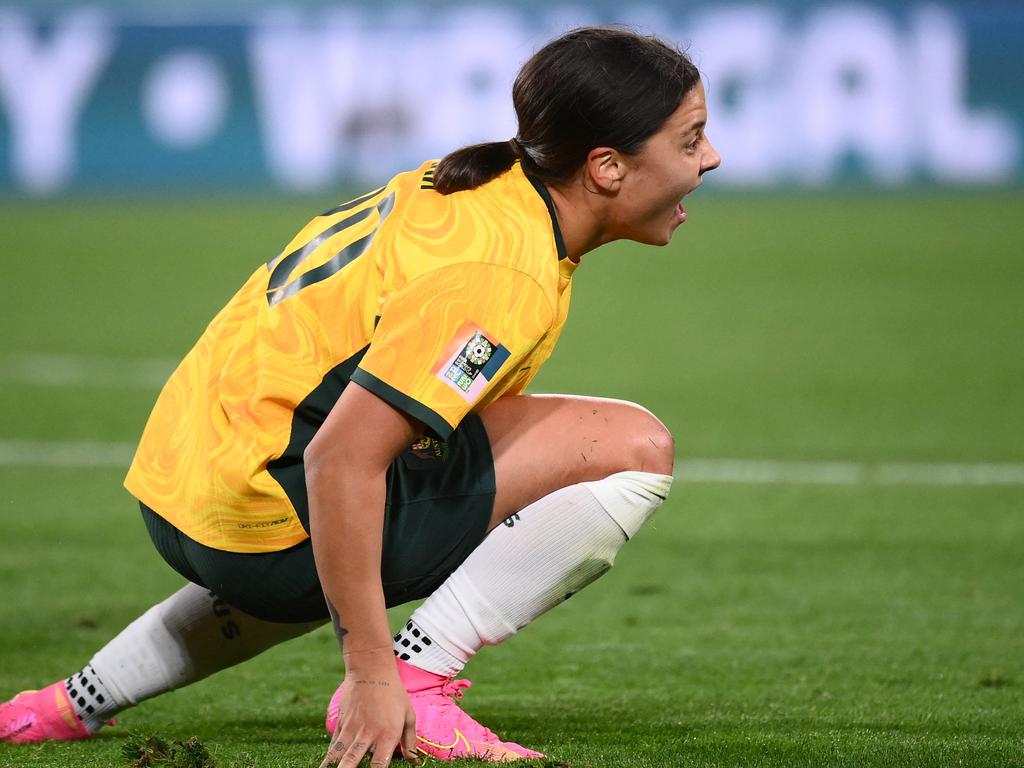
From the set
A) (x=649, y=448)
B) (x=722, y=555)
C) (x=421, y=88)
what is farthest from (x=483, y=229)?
(x=421, y=88)

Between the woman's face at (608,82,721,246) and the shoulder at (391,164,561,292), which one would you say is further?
the woman's face at (608,82,721,246)

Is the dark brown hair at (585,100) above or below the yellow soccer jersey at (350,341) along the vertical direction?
above

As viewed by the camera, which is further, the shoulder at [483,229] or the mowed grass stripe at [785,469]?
the mowed grass stripe at [785,469]

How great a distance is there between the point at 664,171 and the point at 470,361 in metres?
0.46

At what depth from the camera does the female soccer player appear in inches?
83.0

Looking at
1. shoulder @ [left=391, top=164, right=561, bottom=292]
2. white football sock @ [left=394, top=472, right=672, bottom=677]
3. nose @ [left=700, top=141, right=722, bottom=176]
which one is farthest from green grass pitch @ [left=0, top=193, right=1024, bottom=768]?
nose @ [left=700, top=141, right=722, bottom=176]

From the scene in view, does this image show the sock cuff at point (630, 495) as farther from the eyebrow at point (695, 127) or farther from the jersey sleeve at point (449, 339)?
the eyebrow at point (695, 127)

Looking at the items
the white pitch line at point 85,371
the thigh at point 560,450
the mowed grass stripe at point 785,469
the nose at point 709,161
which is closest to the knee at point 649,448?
the thigh at point 560,450

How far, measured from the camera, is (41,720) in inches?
105

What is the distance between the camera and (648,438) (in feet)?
8.08

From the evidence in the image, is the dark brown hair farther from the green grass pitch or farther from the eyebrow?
the green grass pitch

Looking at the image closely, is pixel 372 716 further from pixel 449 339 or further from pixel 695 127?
pixel 695 127

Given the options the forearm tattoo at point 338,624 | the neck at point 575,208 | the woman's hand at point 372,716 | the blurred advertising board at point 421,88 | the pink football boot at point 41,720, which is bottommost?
the blurred advertising board at point 421,88

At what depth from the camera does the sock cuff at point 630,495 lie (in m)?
2.39
